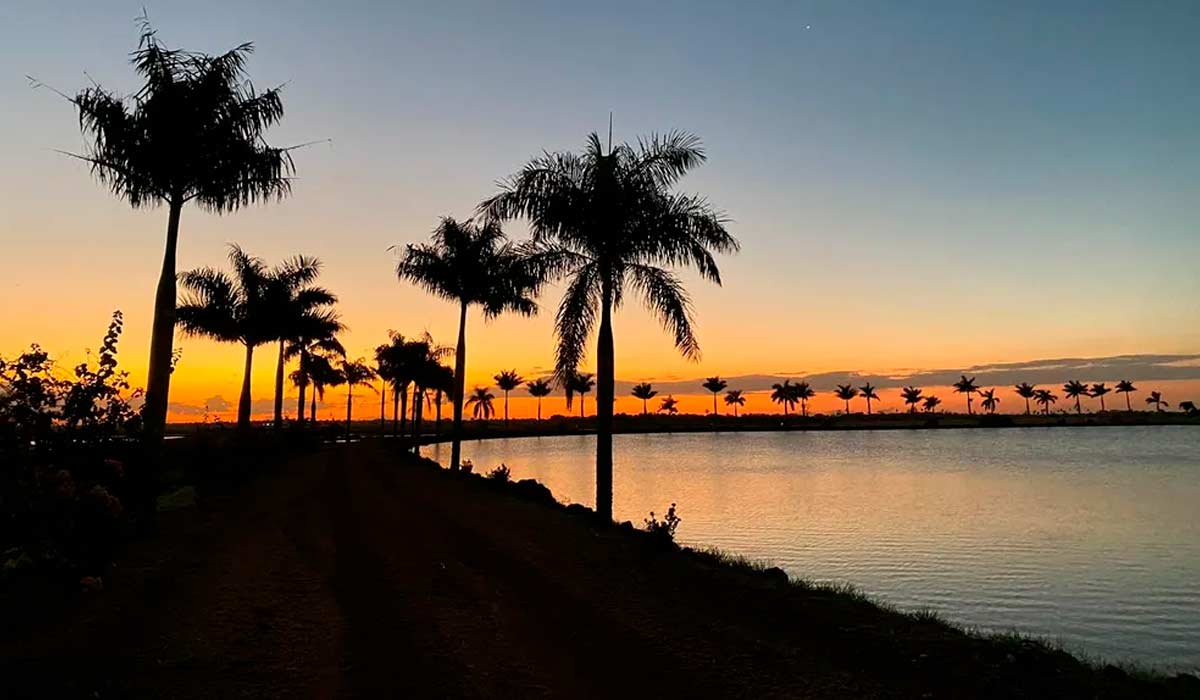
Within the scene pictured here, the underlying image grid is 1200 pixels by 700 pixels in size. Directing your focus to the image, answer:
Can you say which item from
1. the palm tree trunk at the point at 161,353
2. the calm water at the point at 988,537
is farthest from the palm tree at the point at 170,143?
the calm water at the point at 988,537

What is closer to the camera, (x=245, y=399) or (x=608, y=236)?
(x=608, y=236)

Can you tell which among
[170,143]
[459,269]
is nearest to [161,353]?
[170,143]

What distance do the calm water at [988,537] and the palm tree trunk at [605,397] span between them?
175 inches

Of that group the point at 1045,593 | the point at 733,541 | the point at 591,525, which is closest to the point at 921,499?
the point at 733,541

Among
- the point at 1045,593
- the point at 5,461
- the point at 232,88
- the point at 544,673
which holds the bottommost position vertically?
the point at 1045,593

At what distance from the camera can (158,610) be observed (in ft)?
30.6

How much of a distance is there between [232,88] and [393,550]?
1111 centimetres

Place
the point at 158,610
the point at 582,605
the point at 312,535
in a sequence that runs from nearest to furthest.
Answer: the point at 158,610
the point at 582,605
the point at 312,535

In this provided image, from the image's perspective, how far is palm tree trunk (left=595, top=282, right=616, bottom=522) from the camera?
19141mm

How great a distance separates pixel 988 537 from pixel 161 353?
2401cm

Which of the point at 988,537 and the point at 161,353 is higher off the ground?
the point at 161,353

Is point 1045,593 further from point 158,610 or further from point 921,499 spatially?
point 921,499

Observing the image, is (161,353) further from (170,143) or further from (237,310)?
(237,310)

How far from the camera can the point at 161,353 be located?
16.2 m
